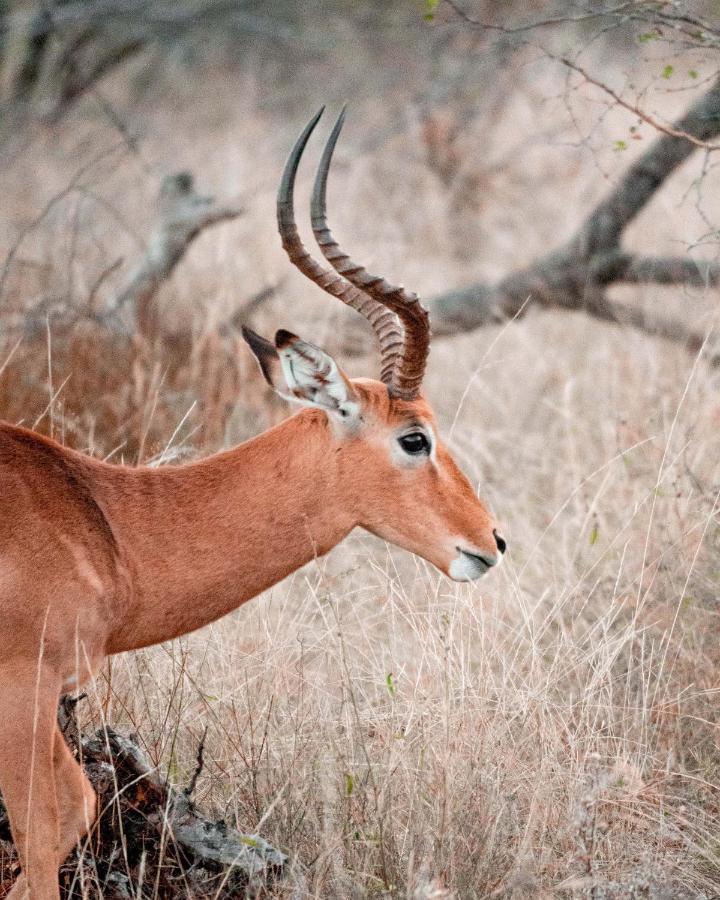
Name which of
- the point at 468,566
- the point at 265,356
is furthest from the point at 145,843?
the point at 265,356

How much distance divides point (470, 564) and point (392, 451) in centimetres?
42

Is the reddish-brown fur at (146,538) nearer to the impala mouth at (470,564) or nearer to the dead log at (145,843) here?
the impala mouth at (470,564)

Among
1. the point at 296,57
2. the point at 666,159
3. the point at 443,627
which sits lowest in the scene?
the point at 443,627

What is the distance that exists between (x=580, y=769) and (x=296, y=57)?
15.2 metres

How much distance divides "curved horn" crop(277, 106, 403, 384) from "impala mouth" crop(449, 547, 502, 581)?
0.62m

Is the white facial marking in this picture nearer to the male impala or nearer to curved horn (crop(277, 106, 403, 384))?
the male impala

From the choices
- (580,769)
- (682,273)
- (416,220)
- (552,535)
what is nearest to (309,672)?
(580,769)

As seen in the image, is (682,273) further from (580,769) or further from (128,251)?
(580,769)

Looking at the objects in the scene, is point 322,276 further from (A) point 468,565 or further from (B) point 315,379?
(A) point 468,565

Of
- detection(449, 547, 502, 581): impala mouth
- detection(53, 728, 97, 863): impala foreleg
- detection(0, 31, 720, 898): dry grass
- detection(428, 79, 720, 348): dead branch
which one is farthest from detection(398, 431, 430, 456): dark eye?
detection(428, 79, 720, 348): dead branch

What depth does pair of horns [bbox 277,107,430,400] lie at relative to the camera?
12.3 feet

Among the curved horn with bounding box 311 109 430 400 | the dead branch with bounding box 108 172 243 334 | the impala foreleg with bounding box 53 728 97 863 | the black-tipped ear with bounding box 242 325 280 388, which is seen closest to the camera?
the impala foreleg with bounding box 53 728 97 863

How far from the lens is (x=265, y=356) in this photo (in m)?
4.12

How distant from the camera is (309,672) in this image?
5.21 meters
